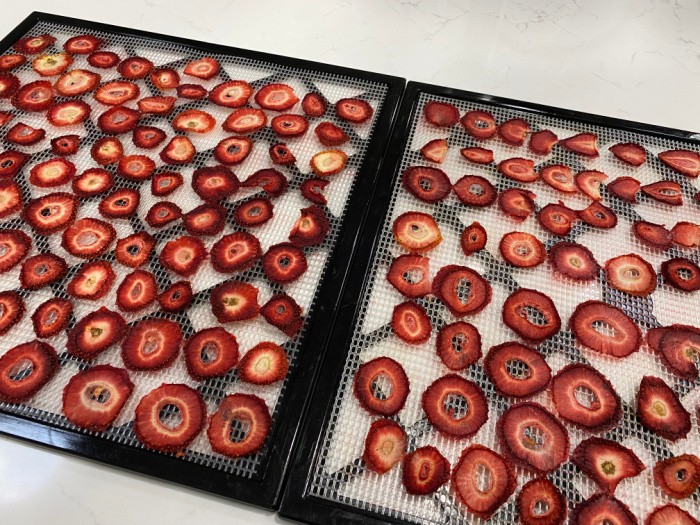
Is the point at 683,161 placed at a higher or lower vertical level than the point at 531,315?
higher

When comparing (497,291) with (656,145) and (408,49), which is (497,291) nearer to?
(656,145)

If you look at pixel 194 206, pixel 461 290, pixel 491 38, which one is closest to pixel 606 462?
pixel 461 290

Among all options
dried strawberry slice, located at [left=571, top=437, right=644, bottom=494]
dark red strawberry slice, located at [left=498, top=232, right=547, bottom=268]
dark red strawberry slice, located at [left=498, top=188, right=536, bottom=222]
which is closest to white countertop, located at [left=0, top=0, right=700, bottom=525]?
dark red strawberry slice, located at [left=498, top=188, right=536, bottom=222]

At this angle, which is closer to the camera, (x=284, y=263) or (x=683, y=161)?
(x=284, y=263)

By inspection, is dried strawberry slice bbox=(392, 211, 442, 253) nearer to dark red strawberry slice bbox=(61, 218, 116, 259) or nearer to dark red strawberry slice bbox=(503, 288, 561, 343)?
dark red strawberry slice bbox=(503, 288, 561, 343)

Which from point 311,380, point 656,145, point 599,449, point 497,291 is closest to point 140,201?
point 311,380

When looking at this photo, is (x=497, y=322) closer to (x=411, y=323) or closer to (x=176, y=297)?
(x=411, y=323)
